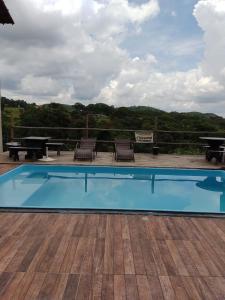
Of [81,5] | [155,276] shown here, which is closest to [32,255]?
[155,276]

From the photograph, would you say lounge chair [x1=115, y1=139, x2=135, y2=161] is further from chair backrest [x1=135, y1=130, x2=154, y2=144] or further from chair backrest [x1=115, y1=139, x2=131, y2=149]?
chair backrest [x1=135, y1=130, x2=154, y2=144]

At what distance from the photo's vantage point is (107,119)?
14.3m

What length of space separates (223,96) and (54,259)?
11.7 metres

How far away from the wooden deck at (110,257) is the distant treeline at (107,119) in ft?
25.7

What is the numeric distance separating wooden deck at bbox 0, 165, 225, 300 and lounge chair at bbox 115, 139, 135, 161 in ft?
16.6

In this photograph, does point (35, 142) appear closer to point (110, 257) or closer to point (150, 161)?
point (150, 161)

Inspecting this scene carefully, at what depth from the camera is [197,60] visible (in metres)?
12.2

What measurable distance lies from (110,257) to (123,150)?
676 cm

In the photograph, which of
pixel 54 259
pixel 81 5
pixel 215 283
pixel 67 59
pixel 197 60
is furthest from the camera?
pixel 67 59

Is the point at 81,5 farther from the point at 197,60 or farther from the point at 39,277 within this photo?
the point at 39,277

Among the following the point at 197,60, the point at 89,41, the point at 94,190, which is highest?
the point at 89,41

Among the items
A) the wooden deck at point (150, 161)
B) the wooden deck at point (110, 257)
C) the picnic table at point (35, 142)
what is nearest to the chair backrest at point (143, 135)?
the wooden deck at point (150, 161)

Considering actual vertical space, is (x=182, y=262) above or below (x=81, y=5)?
below

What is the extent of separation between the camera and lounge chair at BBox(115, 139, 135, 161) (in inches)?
376
